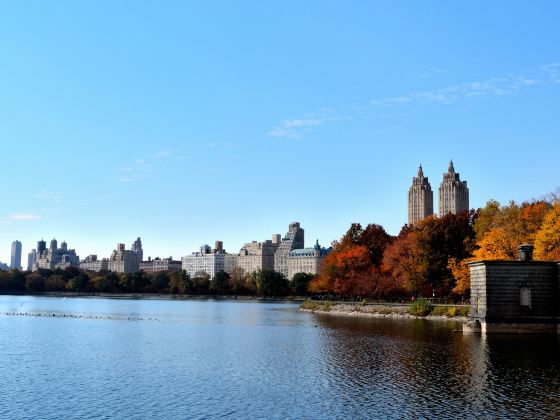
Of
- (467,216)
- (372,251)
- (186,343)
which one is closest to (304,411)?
(186,343)

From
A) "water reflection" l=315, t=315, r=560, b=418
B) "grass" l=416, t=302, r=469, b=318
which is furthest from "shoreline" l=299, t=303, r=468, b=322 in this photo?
"water reflection" l=315, t=315, r=560, b=418

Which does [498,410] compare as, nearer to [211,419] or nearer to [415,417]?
[415,417]

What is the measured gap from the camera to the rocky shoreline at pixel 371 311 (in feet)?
262

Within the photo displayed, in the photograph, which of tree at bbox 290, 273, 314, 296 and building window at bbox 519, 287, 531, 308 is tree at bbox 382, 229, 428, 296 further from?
tree at bbox 290, 273, 314, 296

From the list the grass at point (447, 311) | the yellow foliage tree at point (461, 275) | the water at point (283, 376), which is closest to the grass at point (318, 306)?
the grass at point (447, 311)

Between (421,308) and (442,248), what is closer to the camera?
(421,308)

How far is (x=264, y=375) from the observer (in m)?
36.2

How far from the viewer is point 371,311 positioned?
3720 inches

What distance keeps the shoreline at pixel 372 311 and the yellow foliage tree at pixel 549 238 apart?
464 inches

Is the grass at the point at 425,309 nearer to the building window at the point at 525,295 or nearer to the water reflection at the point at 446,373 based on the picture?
the building window at the point at 525,295

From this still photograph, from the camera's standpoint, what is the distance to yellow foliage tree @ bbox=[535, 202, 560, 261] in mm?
67312

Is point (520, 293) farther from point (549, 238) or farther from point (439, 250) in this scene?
point (439, 250)

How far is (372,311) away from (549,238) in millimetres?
32412

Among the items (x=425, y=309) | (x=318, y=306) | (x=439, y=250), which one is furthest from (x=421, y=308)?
(x=318, y=306)
